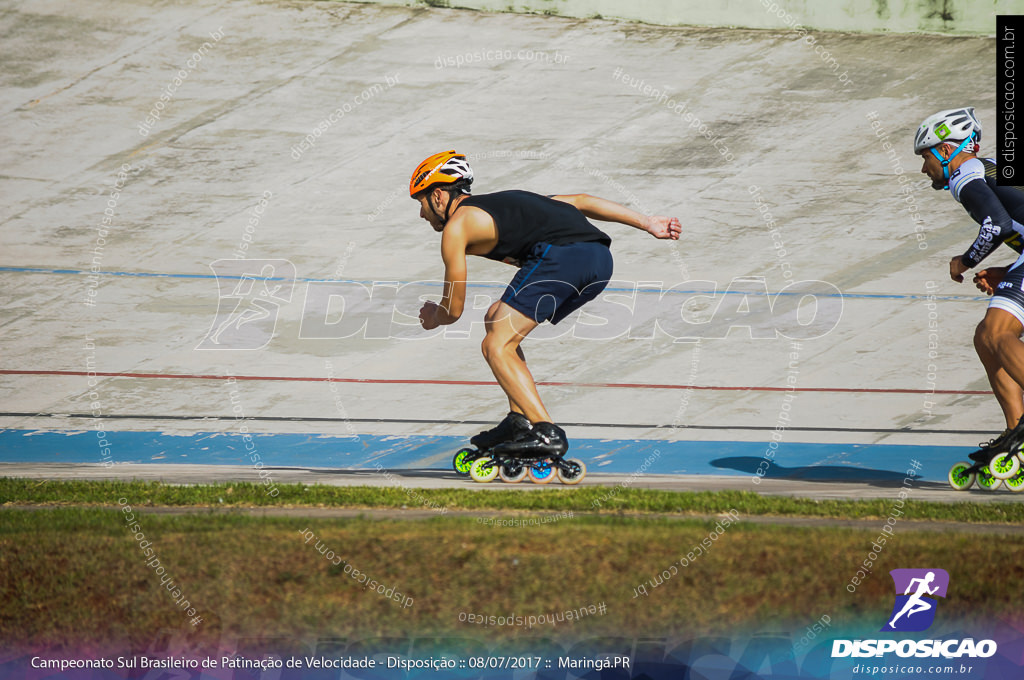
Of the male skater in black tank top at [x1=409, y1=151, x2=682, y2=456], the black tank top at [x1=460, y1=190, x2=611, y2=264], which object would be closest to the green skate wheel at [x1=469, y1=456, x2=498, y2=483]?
the male skater in black tank top at [x1=409, y1=151, x2=682, y2=456]

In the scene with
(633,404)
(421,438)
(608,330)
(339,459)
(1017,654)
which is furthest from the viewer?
(608,330)

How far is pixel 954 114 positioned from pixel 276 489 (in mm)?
4083

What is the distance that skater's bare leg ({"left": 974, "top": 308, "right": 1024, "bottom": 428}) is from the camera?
521 cm

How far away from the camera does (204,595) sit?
10.8ft

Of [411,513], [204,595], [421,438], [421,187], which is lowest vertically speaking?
[421,438]

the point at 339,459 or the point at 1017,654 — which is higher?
the point at 1017,654

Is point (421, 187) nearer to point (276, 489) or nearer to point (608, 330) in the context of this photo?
point (276, 489)

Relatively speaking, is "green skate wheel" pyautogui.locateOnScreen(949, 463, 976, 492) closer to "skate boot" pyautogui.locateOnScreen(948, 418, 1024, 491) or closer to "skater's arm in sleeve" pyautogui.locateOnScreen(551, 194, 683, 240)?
"skate boot" pyautogui.locateOnScreen(948, 418, 1024, 491)

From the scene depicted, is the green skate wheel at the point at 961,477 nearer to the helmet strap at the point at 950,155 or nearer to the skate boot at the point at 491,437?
the helmet strap at the point at 950,155

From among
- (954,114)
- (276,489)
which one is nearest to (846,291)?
(954,114)

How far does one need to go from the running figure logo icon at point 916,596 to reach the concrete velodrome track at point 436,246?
5.62 ft

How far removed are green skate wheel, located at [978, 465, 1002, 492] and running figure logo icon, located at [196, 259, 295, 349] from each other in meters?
5.98

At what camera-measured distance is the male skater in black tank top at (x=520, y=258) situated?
5.21 meters

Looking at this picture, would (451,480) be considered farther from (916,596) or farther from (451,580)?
(916,596)
